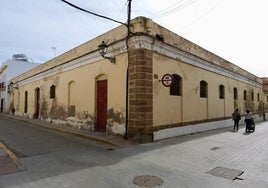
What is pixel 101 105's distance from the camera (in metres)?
12.2

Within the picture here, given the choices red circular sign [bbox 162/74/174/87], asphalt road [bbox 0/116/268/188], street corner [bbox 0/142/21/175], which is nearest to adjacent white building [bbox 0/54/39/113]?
asphalt road [bbox 0/116/268/188]

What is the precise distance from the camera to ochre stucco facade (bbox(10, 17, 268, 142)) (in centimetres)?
990

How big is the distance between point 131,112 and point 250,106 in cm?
1797

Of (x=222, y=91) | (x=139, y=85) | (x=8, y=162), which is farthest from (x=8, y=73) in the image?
(x=8, y=162)

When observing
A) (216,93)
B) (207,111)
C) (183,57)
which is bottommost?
(207,111)

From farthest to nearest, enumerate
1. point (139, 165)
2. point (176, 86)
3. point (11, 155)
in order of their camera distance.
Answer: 1. point (176, 86)
2. point (11, 155)
3. point (139, 165)

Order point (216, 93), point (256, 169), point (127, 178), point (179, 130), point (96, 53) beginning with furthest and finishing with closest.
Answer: point (216, 93)
point (96, 53)
point (179, 130)
point (256, 169)
point (127, 178)

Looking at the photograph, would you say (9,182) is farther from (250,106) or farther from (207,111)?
(250,106)

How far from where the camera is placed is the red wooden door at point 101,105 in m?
12.0

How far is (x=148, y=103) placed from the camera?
9.88 meters

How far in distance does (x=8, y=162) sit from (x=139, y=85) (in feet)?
16.8

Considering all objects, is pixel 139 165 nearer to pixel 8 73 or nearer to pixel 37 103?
pixel 37 103

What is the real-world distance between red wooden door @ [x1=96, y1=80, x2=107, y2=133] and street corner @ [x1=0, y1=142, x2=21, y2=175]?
4634mm

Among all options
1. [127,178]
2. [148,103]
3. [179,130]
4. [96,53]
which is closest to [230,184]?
[127,178]
